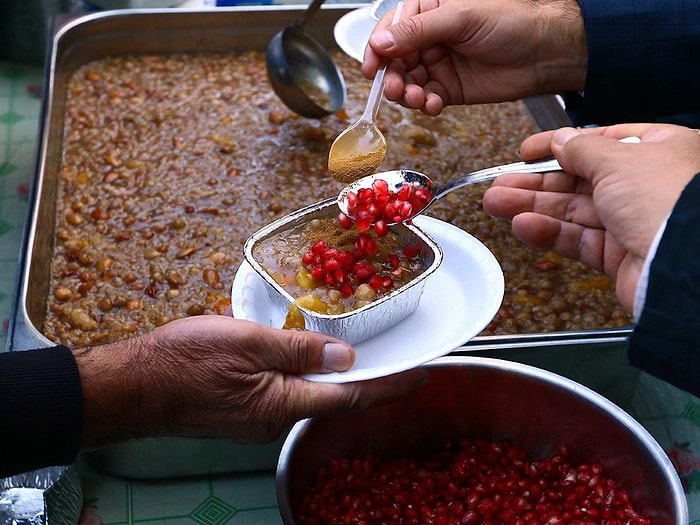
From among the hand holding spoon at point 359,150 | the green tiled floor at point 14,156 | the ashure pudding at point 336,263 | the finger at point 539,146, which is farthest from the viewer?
the green tiled floor at point 14,156

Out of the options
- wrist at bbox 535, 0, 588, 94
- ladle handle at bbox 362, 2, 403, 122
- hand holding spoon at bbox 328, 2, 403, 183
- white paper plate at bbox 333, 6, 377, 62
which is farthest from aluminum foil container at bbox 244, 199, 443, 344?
white paper plate at bbox 333, 6, 377, 62

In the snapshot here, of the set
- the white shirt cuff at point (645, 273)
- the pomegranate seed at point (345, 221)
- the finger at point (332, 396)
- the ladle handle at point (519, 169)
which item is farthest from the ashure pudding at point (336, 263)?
the white shirt cuff at point (645, 273)

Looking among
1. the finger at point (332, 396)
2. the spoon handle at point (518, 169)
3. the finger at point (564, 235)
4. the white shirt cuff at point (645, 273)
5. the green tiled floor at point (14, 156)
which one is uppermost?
the white shirt cuff at point (645, 273)

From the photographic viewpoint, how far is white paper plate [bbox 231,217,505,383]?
64.6 inches

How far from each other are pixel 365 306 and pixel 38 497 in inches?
34.3

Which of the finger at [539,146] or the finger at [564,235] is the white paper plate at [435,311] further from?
the finger at [539,146]

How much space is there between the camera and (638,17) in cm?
233

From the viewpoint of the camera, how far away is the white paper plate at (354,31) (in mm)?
2955

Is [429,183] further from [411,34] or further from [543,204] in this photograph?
[411,34]

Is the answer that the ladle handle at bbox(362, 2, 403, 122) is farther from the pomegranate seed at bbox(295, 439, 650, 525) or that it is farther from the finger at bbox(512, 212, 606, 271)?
the pomegranate seed at bbox(295, 439, 650, 525)

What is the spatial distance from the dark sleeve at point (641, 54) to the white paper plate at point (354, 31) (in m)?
0.86

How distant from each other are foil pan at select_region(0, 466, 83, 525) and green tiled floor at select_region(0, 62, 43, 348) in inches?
27.0

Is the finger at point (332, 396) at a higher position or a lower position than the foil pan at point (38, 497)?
higher

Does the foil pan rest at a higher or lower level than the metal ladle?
lower
